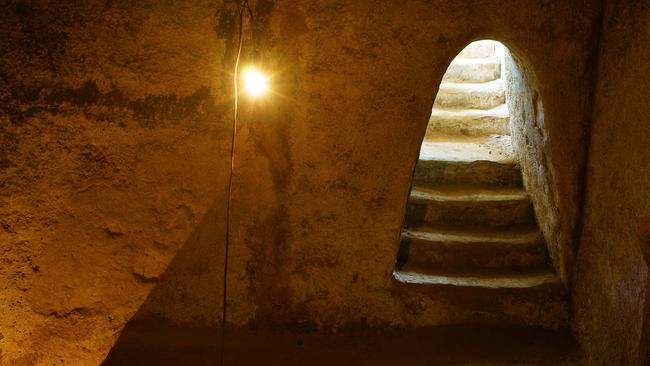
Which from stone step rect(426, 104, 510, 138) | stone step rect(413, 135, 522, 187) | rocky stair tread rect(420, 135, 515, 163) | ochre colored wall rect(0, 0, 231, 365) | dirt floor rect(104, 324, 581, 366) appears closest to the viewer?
ochre colored wall rect(0, 0, 231, 365)

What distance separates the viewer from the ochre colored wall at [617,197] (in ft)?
8.87

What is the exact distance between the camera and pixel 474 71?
6285 millimetres

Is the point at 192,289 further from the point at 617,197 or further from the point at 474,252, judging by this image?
the point at 617,197

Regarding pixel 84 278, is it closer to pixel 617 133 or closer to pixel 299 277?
pixel 299 277

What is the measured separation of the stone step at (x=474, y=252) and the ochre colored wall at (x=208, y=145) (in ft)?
1.88

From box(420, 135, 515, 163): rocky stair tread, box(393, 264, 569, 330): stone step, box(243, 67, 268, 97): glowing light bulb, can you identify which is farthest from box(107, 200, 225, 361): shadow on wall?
box(420, 135, 515, 163): rocky stair tread

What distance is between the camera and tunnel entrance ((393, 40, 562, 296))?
384 cm

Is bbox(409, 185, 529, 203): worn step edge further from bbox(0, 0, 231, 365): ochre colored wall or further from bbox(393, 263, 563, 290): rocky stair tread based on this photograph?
bbox(0, 0, 231, 365): ochre colored wall

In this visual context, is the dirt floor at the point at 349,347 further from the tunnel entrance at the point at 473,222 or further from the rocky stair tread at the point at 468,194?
the rocky stair tread at the point at 468,194

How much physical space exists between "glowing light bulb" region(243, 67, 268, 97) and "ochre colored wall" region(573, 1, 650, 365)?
7.78 ft

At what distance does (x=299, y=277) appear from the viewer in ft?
11.6

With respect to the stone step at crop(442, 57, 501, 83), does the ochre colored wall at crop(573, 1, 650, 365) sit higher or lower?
lower

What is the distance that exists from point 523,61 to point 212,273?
9.42 feet

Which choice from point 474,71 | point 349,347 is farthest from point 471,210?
point 474,71
